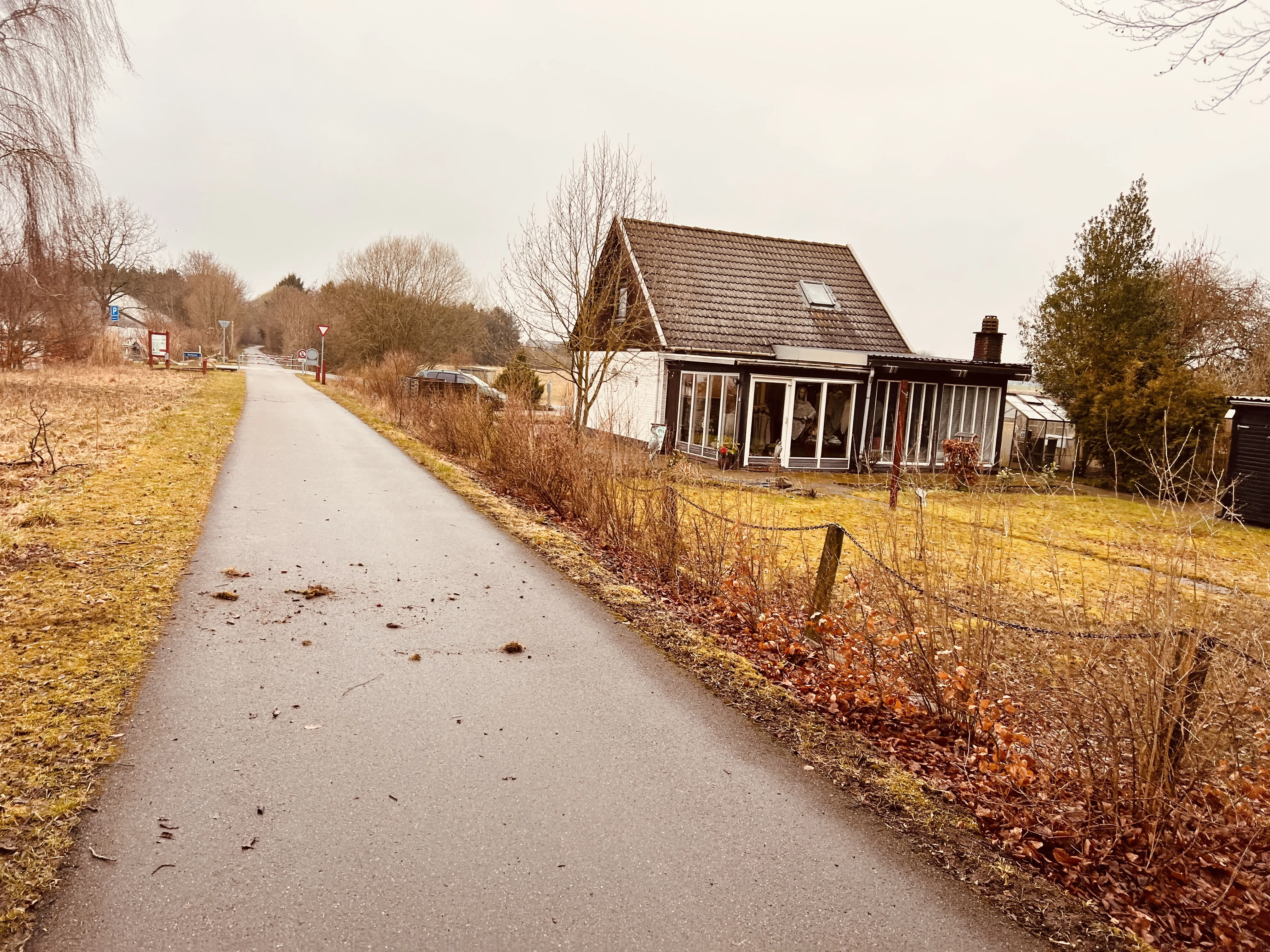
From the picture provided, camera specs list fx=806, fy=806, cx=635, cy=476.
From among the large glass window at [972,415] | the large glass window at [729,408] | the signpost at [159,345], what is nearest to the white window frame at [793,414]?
the large glass window at [729,408]

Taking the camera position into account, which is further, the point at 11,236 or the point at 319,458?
the point at 11,236

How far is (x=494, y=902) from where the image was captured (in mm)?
3271

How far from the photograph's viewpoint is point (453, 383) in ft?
77.4

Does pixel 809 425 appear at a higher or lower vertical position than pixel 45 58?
lower

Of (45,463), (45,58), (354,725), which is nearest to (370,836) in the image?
(354,725)

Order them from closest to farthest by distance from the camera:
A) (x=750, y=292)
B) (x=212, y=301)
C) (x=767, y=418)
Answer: (x=767, y=418) → (x=750, y=292) → (x=212, y=301)

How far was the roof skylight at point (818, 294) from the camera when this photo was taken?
25281 mm

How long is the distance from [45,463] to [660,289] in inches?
605

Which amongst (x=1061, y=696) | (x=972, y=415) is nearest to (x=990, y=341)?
(x=972, y=415)

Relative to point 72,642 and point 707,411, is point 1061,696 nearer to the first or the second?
point 72,642

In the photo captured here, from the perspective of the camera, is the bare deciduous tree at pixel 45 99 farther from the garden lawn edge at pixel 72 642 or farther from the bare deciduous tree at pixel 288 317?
the bare deciduous tree at pixel 288 317

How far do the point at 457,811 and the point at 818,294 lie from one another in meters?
23.9

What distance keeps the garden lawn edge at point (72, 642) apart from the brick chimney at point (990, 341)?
2092cm

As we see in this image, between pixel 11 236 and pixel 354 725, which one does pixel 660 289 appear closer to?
pixel 11 236
